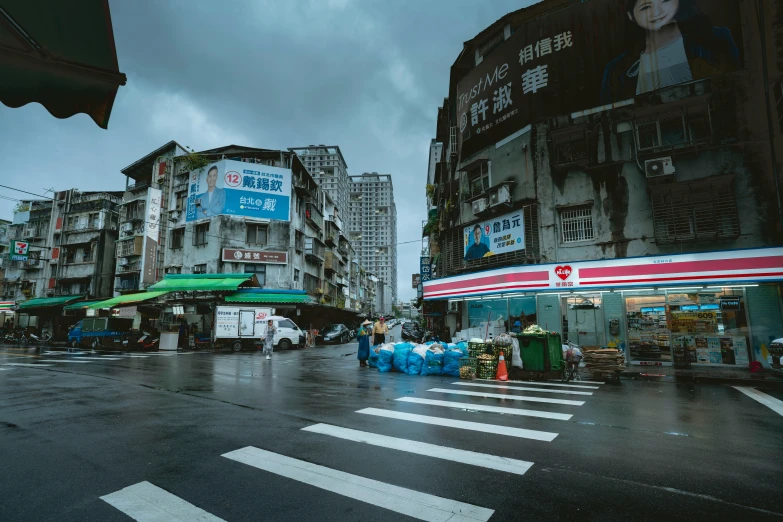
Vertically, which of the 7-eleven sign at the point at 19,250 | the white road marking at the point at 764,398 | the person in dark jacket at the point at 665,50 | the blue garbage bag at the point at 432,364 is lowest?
the white road marking at the point at 764,398

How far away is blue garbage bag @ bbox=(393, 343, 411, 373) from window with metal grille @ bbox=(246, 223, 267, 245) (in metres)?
24.5

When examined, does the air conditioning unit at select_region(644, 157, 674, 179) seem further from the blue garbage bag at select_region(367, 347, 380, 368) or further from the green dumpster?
the blue garbage bag at select_region(367, 347, 380, 368)

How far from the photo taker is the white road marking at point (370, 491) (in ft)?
10.2

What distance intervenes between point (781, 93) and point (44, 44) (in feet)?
63.1

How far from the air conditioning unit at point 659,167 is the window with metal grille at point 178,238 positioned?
3445 cm

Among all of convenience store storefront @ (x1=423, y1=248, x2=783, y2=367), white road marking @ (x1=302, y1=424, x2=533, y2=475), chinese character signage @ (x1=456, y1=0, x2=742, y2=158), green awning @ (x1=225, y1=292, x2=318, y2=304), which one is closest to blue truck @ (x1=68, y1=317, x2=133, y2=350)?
green awning @ (x1=225, y1=292, x2=318, y2=304)

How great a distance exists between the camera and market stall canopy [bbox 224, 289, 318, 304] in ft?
93.9

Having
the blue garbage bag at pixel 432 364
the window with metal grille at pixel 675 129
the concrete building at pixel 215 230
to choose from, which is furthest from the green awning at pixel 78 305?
the window with metal grille at pixel 675 129

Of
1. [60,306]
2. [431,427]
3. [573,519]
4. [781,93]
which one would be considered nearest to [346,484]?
[573,519]

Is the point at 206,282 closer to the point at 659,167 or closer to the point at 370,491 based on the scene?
the point at 659,167

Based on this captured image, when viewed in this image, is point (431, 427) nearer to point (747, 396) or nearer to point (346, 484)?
point (346, 484)

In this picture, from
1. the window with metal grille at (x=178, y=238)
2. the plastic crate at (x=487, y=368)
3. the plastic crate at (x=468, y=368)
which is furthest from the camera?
the window with metal grille at (x=178, y=238)

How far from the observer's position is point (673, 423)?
245 inches

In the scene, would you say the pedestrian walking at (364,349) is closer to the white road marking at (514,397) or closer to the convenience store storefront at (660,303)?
the convenience store storefront at (660,303)
